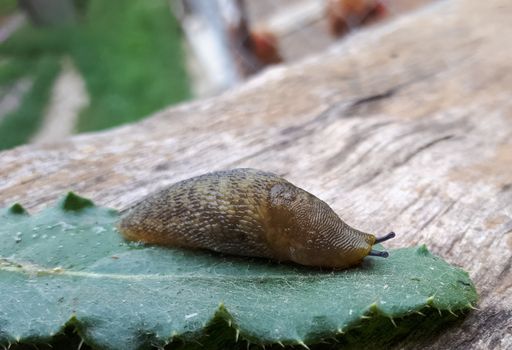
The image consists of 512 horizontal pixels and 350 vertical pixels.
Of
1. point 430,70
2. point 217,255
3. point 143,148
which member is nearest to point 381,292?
point 217,255

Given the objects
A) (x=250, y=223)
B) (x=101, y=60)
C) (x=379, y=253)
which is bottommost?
(x=379, y=253)

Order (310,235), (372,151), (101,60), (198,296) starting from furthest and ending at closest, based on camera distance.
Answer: (101,60) → (372,151) → (310,235) → (198,296)

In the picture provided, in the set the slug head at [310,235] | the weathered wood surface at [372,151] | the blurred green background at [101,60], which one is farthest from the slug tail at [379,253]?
the blurred green background at [101,60]

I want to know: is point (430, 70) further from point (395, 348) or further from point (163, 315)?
point (163, 315)

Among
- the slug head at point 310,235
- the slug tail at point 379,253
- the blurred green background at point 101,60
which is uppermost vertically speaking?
the blurred green background at point 101,60

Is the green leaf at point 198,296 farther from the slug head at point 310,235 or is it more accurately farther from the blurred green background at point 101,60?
the blurred green background at point 101,60

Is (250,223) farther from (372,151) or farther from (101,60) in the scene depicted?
(101,60)

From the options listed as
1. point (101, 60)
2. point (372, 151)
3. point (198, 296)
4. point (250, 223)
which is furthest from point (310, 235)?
point (101, 60)
